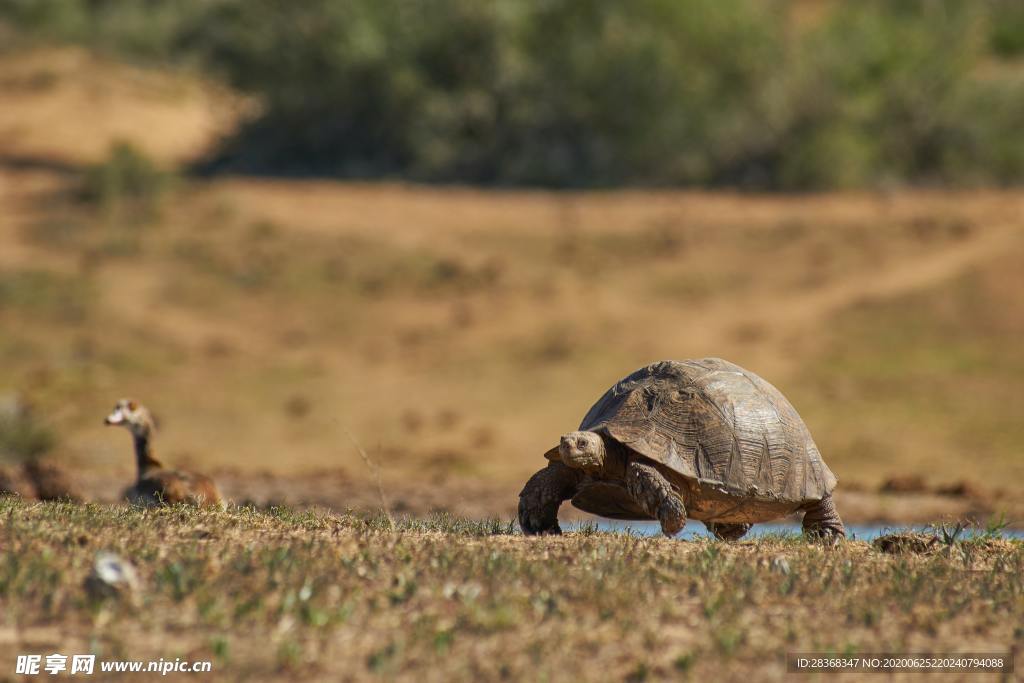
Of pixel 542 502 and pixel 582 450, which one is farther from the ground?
pixel 582 450

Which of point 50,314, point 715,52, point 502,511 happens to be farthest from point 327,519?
point 715,52

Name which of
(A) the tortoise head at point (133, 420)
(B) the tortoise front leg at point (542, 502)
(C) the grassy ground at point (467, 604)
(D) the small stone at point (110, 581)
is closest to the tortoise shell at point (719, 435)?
(B) the tortoise front leg at point (542, 502)

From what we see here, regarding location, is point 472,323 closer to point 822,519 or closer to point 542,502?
point 822,519

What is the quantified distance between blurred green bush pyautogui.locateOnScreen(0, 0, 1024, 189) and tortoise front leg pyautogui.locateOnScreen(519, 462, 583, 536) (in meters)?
22.1

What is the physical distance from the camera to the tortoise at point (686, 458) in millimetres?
8508

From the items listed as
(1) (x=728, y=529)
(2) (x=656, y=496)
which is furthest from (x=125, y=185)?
(2) (x=656, y=496)

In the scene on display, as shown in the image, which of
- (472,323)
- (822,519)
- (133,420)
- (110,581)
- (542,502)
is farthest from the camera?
(472,323)

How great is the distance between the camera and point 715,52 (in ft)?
107

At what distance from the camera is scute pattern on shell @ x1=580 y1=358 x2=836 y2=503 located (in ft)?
28.1

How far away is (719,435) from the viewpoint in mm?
8617

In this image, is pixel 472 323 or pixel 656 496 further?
pixel 472 323

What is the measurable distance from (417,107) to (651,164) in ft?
17.2

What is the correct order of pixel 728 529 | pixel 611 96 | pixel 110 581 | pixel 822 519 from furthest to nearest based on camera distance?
pixel 611 96 < pixel 728 529 < pixel 822 519 < pixel 110 581

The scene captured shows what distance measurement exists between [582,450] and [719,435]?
846mm
